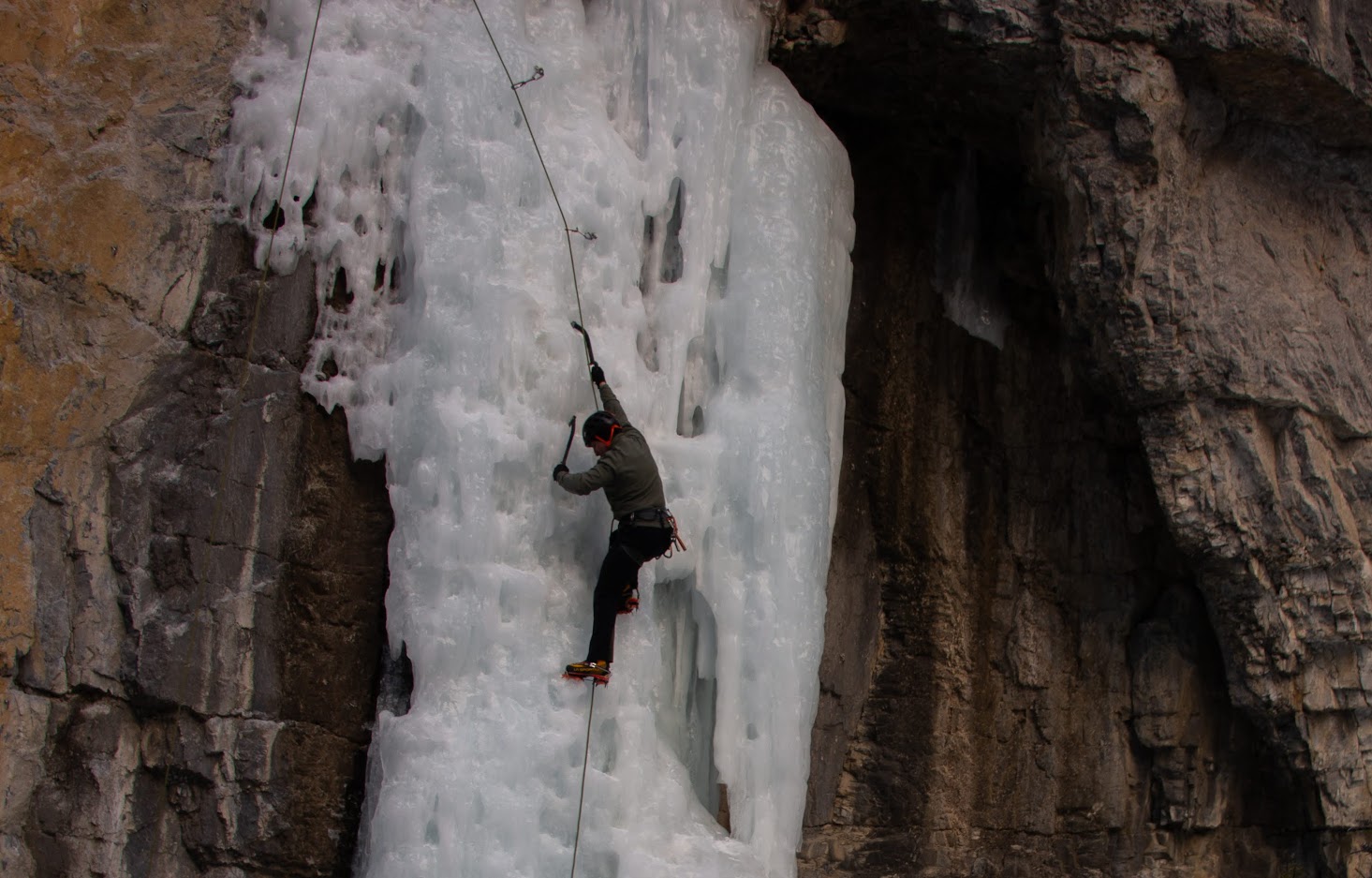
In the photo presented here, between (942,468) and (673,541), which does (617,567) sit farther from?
(942,468)

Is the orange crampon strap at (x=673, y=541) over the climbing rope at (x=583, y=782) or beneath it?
over

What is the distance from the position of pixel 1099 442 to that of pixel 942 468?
997 millimetres

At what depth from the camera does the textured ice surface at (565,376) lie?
279 inches

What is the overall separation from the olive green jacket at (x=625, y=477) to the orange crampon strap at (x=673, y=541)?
92mm

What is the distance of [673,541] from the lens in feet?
24.9

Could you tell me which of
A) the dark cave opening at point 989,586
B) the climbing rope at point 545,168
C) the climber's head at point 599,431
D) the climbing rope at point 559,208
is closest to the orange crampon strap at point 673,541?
the climber's head at point 599,431

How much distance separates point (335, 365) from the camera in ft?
25.4

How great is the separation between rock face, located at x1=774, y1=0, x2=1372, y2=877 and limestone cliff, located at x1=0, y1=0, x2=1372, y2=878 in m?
0.02

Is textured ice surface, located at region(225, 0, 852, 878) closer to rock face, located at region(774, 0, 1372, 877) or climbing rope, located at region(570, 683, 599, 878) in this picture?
climbing rope, located at region(570, 683, 599, 878)

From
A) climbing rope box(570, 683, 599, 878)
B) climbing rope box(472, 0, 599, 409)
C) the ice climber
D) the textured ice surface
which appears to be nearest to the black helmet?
the ice climber

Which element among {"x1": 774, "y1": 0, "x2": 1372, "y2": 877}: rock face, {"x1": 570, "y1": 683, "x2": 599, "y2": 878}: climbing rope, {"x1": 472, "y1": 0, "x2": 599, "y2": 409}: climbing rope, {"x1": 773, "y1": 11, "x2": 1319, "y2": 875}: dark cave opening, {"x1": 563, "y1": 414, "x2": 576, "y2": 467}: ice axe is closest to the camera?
{"x1": 570, "y1": 683, "x2": 599, "y2": 878}: climbing rope

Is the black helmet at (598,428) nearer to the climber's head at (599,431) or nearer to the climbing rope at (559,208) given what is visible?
the climber's head at (599,431)

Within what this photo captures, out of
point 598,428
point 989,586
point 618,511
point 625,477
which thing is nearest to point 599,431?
point 598,428

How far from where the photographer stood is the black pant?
23.5 ft
